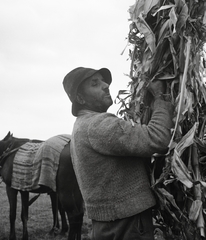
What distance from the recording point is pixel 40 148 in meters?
5.29

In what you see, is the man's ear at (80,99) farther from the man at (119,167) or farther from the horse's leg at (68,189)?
the horse's leg at (68,189)

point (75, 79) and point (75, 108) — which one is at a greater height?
point (75, 79)

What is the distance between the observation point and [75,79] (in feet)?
7.68

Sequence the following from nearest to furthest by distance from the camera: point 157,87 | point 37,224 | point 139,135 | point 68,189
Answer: point 139,135 < point 157,87 < point 68,189 < point 37,224

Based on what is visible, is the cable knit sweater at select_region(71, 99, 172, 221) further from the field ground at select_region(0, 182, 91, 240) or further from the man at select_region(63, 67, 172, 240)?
the field ground at select_region(0, 182, 91, 240)

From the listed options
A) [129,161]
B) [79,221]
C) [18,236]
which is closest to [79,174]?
[129,161]

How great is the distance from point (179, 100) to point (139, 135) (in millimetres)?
283

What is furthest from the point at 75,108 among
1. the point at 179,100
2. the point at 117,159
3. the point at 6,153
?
the point at 6,153

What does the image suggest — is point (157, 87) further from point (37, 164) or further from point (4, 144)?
point (4, 144)

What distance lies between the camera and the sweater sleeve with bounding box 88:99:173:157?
1844 mm

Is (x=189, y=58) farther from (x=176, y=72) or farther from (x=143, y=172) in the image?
(x=143, y=172)

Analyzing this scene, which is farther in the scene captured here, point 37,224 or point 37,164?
point 37,224

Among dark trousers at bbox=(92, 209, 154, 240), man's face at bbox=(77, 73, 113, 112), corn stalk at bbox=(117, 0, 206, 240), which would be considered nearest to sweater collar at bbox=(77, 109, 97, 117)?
man's face at bbox=(77, 73, 113, 112)

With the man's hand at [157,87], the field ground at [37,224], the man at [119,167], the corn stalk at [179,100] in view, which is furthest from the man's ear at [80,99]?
the field ground at [37,224]
